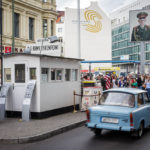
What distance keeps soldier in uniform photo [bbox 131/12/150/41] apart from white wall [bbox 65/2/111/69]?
31364mm

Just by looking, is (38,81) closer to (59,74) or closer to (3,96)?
(3,96)

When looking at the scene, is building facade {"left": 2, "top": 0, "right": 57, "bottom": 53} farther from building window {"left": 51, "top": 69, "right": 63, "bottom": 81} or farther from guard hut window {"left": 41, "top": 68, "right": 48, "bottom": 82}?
guard hut window {"left": 41, "top": 68, "right": 48, "bottom": 82}

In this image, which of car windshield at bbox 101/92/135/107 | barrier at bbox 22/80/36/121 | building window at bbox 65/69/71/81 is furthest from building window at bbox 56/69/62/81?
car windshield at bbox 101/92/135/107

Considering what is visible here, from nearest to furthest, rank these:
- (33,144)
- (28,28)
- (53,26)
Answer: (33,144) < (28,28) < (53,26)

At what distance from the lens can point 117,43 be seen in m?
118

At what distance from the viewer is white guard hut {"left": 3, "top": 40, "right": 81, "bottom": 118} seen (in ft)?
38.0

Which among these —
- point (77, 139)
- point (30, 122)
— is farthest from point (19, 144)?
point (30, 122)

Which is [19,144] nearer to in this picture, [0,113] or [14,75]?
[0,113]

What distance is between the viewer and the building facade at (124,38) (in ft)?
348

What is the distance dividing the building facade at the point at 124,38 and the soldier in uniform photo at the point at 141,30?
7344 cm

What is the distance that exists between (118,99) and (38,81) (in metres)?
3.99

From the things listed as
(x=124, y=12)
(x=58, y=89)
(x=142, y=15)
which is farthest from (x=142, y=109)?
(x=124, y=12)

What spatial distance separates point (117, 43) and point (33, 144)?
370ft

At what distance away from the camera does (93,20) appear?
6250 cm
